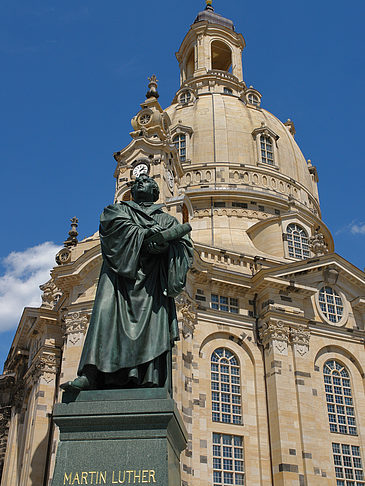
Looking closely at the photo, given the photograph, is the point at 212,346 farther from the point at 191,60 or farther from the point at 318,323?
the point at 191,60

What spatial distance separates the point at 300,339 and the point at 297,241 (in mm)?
10885

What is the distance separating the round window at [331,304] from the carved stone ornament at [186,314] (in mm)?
8169

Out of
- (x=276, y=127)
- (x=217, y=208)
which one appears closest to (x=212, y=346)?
(x=217, y=208)

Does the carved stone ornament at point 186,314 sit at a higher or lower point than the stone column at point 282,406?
higher

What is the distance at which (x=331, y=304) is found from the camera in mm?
33000

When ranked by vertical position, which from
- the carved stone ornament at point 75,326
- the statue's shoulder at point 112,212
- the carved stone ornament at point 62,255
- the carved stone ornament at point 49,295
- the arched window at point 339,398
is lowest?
the statue's shoulder at point 112,212

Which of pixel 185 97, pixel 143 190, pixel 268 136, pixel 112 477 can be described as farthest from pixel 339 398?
pixel 185 97

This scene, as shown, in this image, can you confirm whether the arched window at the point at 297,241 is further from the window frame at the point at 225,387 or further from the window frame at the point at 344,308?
the window frame at the point at 225,387

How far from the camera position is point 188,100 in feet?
168

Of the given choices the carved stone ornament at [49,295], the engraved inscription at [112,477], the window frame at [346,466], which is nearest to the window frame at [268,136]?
the carved stone ornament at [49,295]

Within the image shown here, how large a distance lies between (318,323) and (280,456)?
8.11 m

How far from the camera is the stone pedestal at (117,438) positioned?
20.3 feet

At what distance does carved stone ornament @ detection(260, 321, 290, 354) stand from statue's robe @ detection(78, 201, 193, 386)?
75.2 ft

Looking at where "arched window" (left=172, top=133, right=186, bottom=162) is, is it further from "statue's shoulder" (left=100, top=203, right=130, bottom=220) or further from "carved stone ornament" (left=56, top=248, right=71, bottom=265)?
"statue's shoulder" (left=100, top=203, right=130, bottom=220)
